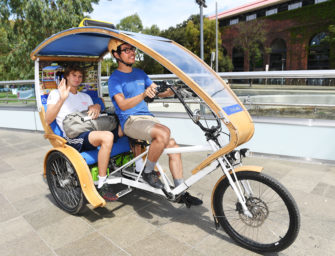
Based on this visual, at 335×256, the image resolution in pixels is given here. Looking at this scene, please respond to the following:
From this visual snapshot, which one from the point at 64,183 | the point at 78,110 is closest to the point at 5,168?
the point at 64,183

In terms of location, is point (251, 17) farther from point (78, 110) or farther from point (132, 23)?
point (78, 110)

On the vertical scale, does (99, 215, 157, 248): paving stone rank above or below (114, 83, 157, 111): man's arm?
below

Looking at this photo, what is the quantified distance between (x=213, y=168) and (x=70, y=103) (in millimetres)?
1903

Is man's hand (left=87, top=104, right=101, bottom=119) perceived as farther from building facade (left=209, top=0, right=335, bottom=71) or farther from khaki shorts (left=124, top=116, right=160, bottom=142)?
building facade (left=209, top=0, right=335, bottom=71)

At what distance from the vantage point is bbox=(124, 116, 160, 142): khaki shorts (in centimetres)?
266

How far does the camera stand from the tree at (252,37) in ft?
120

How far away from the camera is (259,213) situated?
225 cm

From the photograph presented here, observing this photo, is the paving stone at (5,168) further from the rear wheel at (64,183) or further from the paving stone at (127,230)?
the paving stone at (127,230)

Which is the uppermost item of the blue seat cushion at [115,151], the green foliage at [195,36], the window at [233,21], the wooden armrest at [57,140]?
the window at [233,21]

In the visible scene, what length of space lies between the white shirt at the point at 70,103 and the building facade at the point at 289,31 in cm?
3541

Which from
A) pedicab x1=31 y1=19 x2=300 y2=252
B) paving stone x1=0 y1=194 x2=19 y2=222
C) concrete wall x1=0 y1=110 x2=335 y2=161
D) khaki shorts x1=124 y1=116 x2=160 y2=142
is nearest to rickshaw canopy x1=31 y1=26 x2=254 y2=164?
pedicab x1=31 y1=19 x2=300 y2=252

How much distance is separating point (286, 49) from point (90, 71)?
39336 mm

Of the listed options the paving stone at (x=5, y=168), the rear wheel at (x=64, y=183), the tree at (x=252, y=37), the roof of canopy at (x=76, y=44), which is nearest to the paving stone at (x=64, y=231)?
the rear wheel at (x=64, y=183)

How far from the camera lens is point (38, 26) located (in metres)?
12.0
